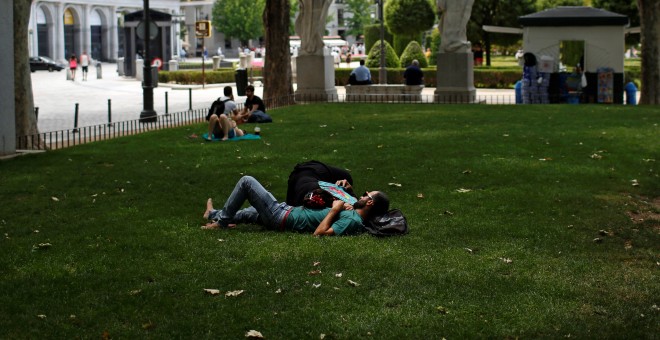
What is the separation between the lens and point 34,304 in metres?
7.51

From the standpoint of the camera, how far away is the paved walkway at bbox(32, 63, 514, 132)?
29.2 metres

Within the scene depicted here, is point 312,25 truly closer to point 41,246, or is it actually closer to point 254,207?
point 254,207

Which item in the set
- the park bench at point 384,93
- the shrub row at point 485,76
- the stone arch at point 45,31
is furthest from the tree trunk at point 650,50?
the stone arch at point 45,31

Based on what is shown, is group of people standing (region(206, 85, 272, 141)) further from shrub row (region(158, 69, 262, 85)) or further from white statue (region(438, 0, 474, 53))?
shrub row (region(158, 69, 262, 85))

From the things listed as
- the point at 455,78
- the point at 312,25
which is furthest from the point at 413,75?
the point at 312,25

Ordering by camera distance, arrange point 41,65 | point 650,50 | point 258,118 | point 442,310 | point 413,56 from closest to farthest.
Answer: point 442,310 < point 258,118 < point 650,50 < point 413,56 < point 41,65

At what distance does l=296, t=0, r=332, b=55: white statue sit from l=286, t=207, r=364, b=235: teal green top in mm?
19982

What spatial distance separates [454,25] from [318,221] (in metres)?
19.2

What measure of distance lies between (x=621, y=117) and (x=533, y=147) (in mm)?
6255

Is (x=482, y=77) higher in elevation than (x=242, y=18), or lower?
lower

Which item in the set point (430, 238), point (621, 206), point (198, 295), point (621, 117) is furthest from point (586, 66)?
point (198, 295)

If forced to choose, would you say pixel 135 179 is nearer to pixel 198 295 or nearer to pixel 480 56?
pixel 198 295

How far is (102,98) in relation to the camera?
38625 mm

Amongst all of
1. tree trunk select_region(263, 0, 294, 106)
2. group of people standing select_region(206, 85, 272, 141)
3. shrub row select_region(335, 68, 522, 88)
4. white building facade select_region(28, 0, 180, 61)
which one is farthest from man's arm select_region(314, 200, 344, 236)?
white building facade select_region(28, 0, 180, 61)
